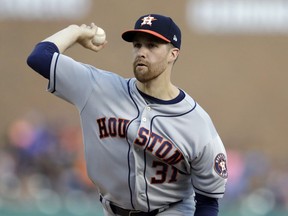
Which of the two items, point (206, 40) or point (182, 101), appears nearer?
point (182, 101)

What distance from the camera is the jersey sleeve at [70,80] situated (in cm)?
446

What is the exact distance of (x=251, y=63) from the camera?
18.8 m

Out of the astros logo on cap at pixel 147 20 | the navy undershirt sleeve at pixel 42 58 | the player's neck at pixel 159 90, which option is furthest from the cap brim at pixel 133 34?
the navy undershirt sleeve at pixel 42 58

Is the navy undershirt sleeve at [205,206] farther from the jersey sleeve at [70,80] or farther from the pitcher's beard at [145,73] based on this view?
the jersey sleeve at [70,80]

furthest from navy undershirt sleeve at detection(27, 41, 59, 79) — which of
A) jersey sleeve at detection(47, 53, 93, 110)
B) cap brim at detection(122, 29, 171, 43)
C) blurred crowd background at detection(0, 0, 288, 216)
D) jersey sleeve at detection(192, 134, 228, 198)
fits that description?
blurred crowd background at detection(0, 0, 288, 216)

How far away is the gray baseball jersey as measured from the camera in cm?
452

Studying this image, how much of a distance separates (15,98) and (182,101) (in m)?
13.6

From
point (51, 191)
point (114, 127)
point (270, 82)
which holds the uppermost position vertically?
point (114, 127)

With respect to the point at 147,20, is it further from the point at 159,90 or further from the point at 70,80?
the point at 70,80

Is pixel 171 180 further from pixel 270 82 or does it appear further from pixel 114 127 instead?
pixel 270 82

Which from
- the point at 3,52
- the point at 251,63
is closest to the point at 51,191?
the point at 3,52

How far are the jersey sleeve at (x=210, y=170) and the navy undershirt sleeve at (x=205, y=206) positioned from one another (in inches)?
1.8

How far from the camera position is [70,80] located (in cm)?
451

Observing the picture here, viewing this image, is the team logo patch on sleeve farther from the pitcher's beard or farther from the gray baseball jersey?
the pitcher's beard
